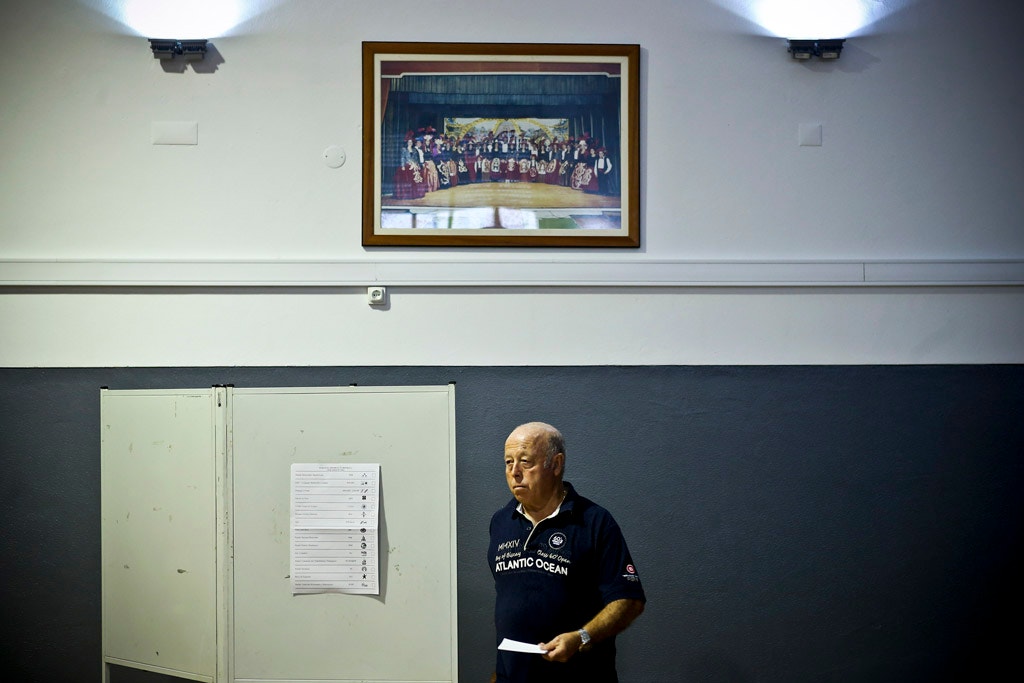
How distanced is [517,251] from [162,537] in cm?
181

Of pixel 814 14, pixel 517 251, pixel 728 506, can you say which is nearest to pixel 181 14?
pixel 517 251

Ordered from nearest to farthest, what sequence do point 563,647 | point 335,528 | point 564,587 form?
point 563,647 < point 564,587 < point 335,528

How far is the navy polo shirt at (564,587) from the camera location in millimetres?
2562

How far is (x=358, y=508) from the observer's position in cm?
350

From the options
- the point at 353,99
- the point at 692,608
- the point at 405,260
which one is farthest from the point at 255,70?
the point at 692,608

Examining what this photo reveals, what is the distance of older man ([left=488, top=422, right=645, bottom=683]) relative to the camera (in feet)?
8.35

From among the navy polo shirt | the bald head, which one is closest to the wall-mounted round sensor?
the bald head

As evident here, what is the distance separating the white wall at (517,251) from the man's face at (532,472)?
105cm

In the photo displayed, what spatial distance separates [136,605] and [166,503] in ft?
1.37

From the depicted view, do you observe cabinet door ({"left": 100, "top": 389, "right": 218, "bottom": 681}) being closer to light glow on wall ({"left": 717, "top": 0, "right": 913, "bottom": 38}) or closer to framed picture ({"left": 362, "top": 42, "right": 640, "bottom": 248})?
framed picture ({"left": 362, "top": 42, "right": 640, "bottom": 248})

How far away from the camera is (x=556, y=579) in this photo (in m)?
2.60

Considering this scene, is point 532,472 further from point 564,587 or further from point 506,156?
point 506,156

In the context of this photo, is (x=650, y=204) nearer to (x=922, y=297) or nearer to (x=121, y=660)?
(x=922, y=297)

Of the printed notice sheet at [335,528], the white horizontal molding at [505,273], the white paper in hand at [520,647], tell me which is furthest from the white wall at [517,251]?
the white paper in hand at [520,647]
